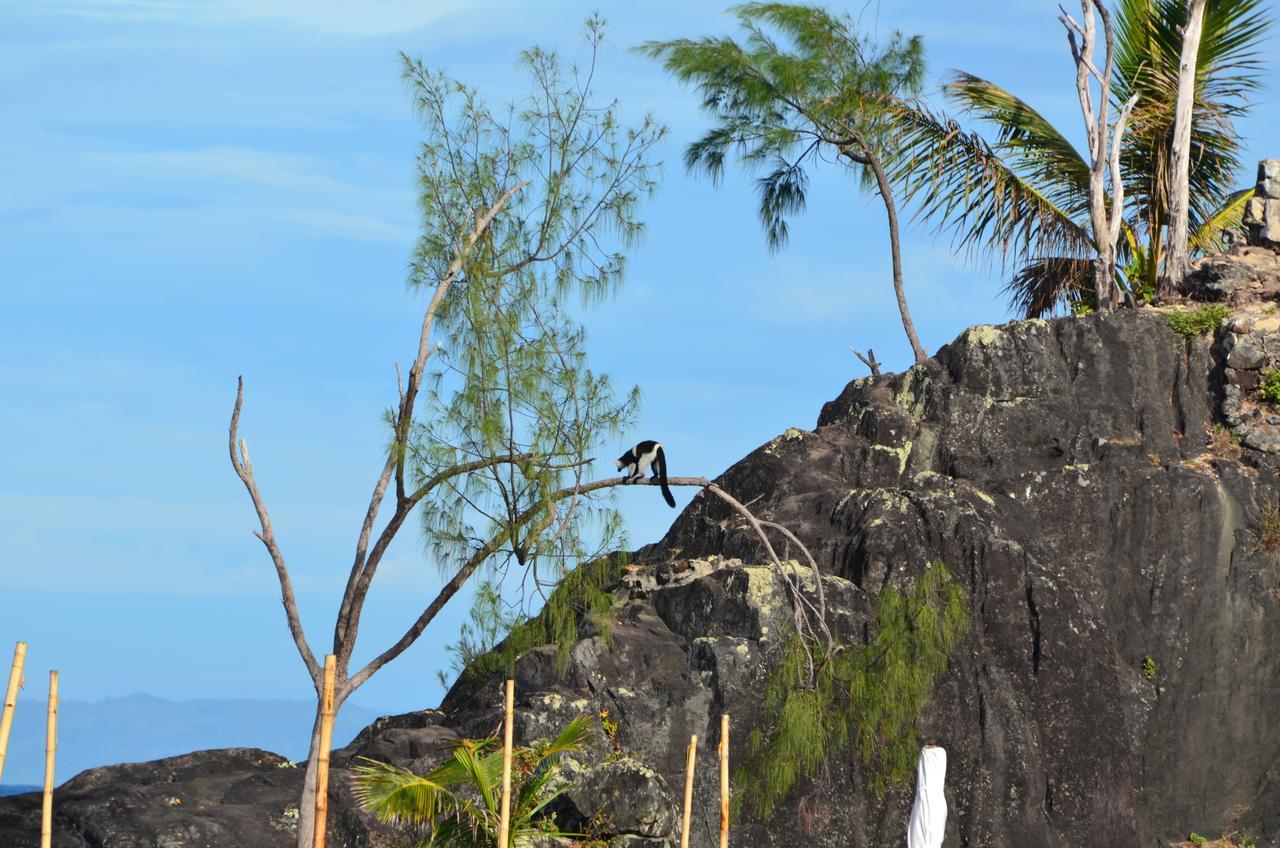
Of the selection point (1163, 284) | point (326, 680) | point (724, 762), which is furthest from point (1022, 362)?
point (326, 680)

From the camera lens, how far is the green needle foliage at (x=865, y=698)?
54.1 feet

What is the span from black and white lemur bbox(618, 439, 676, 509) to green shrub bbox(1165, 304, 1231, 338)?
340 inches

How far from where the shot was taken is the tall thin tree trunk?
2441 cm

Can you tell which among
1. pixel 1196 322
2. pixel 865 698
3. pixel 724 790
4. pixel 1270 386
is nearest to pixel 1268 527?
pixel 1270 386

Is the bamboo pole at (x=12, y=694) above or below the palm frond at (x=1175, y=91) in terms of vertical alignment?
below

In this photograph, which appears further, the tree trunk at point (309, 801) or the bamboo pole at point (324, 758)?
the tree trunk at point (309, 801)

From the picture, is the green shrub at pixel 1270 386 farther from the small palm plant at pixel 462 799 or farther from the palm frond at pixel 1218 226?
the small palm plant at pixel 462 799

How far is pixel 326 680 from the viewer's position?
12.0 metres

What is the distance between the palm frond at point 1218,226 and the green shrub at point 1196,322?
484 cm

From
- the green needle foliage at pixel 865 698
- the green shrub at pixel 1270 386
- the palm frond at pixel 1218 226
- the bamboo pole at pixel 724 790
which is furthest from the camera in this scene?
the palm frond at pixel 1218 226

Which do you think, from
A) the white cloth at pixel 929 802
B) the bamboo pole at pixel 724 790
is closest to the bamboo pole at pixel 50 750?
the bamboo pole at pixel 724 790

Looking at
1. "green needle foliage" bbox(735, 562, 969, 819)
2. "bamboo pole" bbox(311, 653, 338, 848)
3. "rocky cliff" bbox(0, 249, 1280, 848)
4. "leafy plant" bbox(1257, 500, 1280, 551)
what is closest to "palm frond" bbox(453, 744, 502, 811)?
"bamboo pole" bbox(311, 653, 338, 848)

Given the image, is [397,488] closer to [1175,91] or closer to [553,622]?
[553,622]

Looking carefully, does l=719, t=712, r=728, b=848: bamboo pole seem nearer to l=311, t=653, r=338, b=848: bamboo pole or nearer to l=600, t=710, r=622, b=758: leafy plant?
l=600, t=710, r=622, b=758: leafy plant
